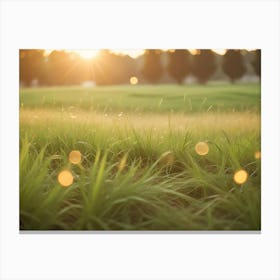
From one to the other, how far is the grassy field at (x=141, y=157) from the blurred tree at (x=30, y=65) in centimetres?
9

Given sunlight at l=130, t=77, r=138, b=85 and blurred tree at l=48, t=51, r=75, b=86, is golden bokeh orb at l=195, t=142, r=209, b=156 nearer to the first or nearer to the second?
sunlight at l=130, t=77, r=138, b=85

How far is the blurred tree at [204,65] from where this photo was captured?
12.0 ft

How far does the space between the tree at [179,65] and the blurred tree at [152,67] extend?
8 centimetres

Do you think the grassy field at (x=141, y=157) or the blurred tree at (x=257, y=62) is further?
the blurred tree at (x=257, y=62)

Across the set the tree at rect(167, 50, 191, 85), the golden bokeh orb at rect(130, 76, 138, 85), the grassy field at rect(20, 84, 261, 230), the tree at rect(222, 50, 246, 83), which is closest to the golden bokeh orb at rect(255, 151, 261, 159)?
the grassy field at rect(20, 84, 261, 230)

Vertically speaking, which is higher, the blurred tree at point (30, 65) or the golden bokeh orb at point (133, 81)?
the blurred tree at point (30, 65)

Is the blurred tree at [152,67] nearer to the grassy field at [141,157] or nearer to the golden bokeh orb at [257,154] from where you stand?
the grassy field at [141,157]

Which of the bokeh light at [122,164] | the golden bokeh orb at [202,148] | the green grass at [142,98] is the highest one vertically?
the green grass at [142,98]

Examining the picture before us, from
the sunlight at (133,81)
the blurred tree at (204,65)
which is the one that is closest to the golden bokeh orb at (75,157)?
the sunlight at (133,81)

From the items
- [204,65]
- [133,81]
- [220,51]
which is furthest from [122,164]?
[220,51]

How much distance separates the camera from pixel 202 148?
3.64 m

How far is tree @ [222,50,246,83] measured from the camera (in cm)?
367
